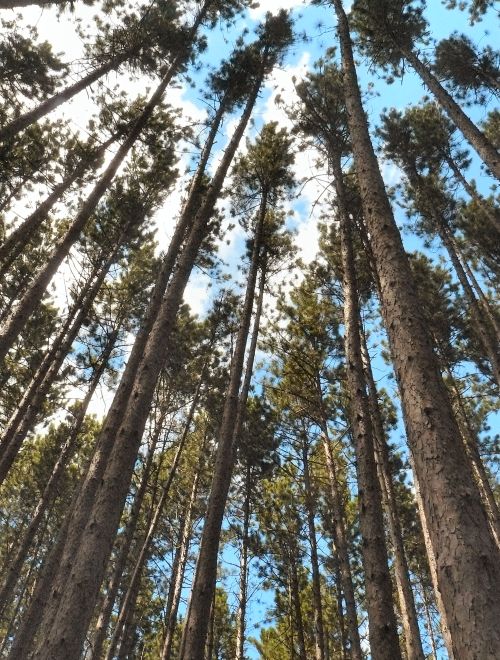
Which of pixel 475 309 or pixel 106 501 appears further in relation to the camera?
pixel 475 309

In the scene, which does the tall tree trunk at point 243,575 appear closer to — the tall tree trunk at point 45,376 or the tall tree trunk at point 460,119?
the tall tree trunk at point 45,376

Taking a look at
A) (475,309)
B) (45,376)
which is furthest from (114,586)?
(475,309)

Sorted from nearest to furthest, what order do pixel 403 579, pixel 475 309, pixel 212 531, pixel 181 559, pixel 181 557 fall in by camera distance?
pixel 212 531
pixel 403 579
pixel 475 309
pixel 181 559
pixel 181 557

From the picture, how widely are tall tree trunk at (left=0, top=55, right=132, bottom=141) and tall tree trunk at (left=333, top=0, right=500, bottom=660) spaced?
7279 mm

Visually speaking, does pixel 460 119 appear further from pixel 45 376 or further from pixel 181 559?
pixel 181 559

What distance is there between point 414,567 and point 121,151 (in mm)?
18180

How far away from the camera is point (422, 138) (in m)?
15.0

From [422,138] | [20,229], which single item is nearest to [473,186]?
[422,138]

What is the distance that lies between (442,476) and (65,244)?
8.15 meters

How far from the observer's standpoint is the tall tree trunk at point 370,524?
15.5 feet

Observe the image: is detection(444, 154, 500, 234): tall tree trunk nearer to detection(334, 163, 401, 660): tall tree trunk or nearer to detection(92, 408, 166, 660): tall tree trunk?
detection(334, 163, 401, 660): tall tree trunk

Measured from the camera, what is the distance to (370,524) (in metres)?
5.48

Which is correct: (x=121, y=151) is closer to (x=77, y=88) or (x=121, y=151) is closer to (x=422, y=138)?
(x=77, y=88)

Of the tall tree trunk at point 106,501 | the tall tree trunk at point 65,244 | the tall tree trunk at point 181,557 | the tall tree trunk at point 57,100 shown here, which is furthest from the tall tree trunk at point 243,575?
the tall tree trunk at point 57,100
